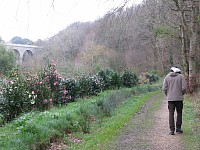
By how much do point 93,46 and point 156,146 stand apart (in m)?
29.6

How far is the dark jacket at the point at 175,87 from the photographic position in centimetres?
782

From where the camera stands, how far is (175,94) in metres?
7.82

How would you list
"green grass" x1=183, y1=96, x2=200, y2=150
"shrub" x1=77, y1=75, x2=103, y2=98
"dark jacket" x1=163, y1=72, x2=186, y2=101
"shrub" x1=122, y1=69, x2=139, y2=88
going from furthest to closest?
"shrub" x1=122, y1=69, x2=139, y2=88 < "shrub" x1=77, y1=75, x2=103, y2=98 < "dark jacket" x1=163, y1=72, x2=186, y2=101 < "green grass" x1=183, y1=96, x2=200, y2=150

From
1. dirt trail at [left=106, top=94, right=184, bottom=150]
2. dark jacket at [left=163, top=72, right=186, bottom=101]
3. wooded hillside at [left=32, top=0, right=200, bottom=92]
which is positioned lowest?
dirt trail at [left=106, top=94, right=184, bottom=150]

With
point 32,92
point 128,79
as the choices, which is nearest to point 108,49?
point 128,79

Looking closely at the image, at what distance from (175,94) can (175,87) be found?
0.20m

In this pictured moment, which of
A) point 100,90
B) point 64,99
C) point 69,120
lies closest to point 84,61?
point 100,90

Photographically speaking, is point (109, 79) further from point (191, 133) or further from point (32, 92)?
point (191, 133)

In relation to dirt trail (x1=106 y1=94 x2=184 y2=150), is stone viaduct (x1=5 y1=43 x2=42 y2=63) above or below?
above

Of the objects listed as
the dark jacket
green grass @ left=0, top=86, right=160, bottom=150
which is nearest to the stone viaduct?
green grass @ left=0, top=86, right=160, bottom=150

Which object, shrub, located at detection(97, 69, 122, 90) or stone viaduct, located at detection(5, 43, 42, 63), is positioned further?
stone viaduct, located at detection(5, 43, 42, 63)

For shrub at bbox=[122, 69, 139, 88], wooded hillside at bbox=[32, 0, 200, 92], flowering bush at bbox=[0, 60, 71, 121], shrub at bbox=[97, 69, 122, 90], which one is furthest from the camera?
wooded hillside at bbox=[32, 0, 200, 92]

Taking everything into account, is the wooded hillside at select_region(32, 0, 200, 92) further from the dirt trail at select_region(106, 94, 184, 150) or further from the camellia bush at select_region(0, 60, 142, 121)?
the dirt trail at select_region(106, 94, 184, 150)

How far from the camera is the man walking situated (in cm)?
783
